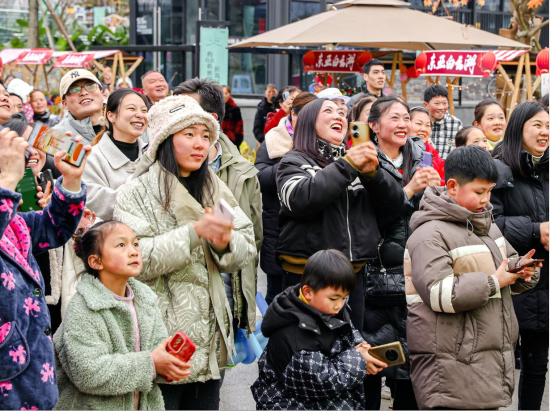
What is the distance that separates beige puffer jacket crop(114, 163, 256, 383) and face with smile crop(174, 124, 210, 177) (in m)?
0.11

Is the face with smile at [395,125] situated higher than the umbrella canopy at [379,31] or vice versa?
the umbrella canopy at [379,31]

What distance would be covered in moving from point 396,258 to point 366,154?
846mm

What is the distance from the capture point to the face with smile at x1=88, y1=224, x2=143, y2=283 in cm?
345

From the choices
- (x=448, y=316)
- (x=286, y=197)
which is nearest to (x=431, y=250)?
(x=448, y=316)

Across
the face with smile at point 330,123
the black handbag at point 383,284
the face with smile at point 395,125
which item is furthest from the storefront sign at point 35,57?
the black handbag at point 383,284

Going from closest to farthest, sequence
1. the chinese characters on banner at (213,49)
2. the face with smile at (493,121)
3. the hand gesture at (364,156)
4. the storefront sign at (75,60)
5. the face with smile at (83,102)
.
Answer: the hand gesture at (364,156), the face with smile at (83,102), the face with smile at (493,121), the chinese characters on banner at (213,49), the storefront sign at (75,60)

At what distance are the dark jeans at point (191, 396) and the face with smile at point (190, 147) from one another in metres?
1.07

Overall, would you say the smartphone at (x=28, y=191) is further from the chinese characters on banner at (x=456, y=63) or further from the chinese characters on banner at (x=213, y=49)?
the chinese characters on banner at (x=213, y=49)

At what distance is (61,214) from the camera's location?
3.29 m

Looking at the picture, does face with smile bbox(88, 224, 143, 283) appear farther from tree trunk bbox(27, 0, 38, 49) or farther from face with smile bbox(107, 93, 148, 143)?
tree trunk bbox(27, 0, 38, 49)

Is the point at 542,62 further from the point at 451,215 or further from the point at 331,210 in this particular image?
the point at 451,215

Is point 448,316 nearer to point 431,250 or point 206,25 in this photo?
point 431,250

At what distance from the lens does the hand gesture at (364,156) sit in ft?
14.0

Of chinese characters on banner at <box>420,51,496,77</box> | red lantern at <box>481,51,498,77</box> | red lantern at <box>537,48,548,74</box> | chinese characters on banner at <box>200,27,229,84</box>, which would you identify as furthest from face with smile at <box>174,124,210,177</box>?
chinese characters on banner at <box>200,27,229,84</box>
